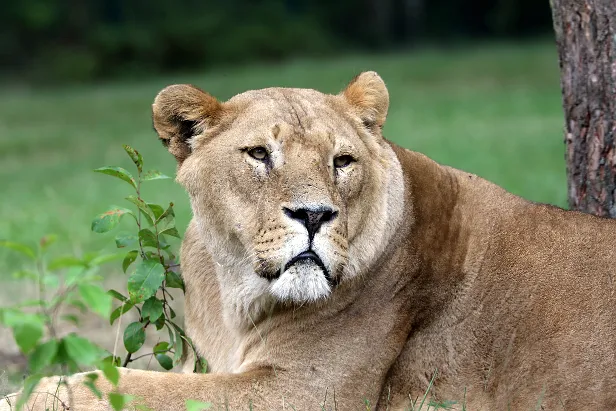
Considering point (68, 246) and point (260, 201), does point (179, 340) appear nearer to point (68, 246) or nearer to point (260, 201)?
point (260, 201)

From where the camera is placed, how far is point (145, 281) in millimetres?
4562

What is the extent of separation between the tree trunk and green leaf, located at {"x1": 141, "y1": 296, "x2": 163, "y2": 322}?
2.36 m

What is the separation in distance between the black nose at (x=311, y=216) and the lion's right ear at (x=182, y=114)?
69cm

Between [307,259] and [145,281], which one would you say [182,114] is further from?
[307,259]

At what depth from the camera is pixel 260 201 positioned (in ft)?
13.1

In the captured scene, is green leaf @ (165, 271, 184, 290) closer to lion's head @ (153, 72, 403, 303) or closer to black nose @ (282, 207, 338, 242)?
lion's head @ (153, 72, 403, 303)

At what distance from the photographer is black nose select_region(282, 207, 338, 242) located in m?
3.80

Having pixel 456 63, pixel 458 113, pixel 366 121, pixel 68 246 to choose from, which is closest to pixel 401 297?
pixel 366 121

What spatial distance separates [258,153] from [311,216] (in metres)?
0.46

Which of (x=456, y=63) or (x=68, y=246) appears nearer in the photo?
(x=68, y=246)

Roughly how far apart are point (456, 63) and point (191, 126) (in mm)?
30484

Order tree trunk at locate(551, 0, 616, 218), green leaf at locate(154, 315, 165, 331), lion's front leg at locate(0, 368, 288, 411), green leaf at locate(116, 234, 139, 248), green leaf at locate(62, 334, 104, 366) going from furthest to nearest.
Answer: tree trunk at locate(551, 0, 616, 218), green leaf at locate(154, 315, 165, 331), green leaf at locate(116, 234, 139, 248), lion's front leg at locate(0, 368, 288, 411), green leaf at locate(62, 334, 104, 366)

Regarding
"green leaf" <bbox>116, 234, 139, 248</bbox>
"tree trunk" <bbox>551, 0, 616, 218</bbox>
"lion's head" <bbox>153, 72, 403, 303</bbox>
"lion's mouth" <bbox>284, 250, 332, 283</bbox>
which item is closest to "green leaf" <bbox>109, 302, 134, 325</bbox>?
"green leaf" <bbox>116, 234, 139, 248</bbox>

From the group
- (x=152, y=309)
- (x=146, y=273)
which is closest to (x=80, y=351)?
(x=146, y=273)
